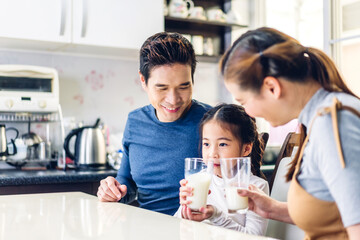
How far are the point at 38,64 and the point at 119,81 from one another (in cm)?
59

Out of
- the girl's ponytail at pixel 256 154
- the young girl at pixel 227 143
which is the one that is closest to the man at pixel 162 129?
the young girl at pixel 227 143

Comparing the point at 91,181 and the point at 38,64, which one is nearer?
the point at 91,181

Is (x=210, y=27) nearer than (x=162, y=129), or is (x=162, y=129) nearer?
(x=162, y=129)

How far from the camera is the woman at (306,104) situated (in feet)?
2.71

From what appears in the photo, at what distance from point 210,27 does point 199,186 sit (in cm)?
254

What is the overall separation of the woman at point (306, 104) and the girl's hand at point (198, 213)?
1.57 ft

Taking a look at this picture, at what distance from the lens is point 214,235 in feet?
3.39

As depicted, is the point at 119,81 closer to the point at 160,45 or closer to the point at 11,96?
the point at 11,96

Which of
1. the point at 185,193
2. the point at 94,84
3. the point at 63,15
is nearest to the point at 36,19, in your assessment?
the point at 63,15

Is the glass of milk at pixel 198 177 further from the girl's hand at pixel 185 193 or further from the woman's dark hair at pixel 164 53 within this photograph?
the woman's dark hair at pixel 164 53

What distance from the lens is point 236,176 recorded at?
1.17 meters

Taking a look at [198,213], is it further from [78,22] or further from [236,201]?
[78,22]

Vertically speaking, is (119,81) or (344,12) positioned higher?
(344,12)

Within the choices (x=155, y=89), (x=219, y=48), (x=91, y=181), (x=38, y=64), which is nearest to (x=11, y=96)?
(x=38, y=64)
